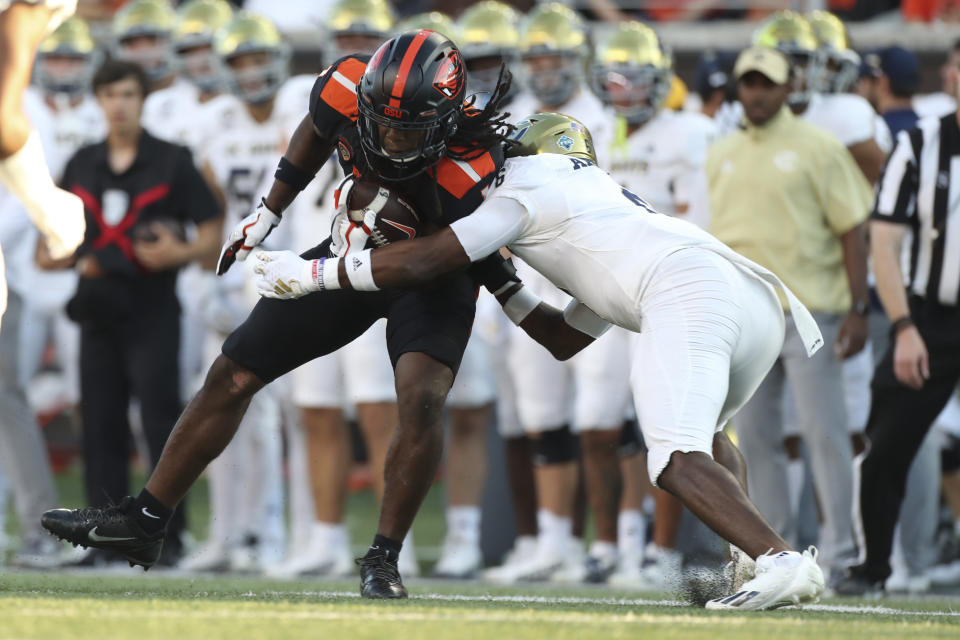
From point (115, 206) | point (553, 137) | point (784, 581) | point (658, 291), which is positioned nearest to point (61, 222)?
point (553, 137)

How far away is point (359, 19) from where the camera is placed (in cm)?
857

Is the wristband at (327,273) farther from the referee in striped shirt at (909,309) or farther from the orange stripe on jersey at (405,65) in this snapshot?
the referee in striped shirt at (909,309)

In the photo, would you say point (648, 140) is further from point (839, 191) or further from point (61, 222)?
point (61, 222)

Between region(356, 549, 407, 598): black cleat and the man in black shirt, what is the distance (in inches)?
108

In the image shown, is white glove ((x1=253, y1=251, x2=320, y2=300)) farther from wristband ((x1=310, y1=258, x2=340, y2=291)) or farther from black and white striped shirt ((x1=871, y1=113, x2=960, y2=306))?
black and white striped shirt ((x1=871, y1=113, x2=960, y2=306))

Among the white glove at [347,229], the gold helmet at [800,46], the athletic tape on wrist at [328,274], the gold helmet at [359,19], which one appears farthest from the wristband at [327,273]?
the gold helmet at [359,19]

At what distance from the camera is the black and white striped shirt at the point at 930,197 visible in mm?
6289

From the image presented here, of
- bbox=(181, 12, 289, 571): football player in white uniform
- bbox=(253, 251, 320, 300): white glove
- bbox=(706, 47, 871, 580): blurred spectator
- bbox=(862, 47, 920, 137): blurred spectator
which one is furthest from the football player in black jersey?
bbox=(862, 47, 920, 137): blurred spectator

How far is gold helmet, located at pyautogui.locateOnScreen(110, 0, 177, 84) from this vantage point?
9.66 metres

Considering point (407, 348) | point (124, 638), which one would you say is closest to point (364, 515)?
point (407, 348)

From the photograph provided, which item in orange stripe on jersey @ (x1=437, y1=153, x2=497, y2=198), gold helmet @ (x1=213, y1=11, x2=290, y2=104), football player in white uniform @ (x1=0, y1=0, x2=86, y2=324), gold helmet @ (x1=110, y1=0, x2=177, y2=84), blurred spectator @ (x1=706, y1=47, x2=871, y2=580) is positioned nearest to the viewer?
football player in white uniform @ (x1=0, y1=0, x2=86, y2=324)

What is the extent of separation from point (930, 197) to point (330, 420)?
289 cm

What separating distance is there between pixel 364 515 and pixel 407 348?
545 cm

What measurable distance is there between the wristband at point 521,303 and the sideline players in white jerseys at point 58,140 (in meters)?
3.48
